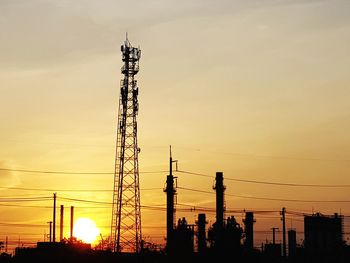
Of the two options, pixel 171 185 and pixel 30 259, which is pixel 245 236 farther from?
pixel 30 259

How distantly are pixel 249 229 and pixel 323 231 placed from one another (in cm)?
3571

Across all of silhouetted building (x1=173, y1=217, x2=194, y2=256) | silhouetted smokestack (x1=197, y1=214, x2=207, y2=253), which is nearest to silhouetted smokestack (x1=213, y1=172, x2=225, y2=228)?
silhouetted building (x1=173, y1=217, x2=194, y2=256)

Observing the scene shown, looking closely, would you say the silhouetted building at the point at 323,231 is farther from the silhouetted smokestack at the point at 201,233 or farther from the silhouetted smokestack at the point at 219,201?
the silhouetted smokestack at the point at 219,201

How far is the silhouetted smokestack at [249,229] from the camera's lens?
94.9m

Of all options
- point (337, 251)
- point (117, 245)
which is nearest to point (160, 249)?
point (117, 245)

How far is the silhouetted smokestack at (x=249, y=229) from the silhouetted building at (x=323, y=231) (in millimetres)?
28736

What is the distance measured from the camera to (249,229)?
320ft

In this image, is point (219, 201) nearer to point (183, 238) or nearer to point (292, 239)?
point (183, 238)

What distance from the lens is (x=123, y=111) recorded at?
229ft

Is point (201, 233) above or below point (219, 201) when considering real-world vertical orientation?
below

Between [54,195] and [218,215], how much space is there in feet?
66.7

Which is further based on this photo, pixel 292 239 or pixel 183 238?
pixel 292 239

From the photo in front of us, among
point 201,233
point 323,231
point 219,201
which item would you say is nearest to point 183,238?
point 201,233

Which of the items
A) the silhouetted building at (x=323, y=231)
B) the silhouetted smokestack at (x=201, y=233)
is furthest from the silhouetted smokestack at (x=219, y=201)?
the silhouetted building at (x=323, y=231)
